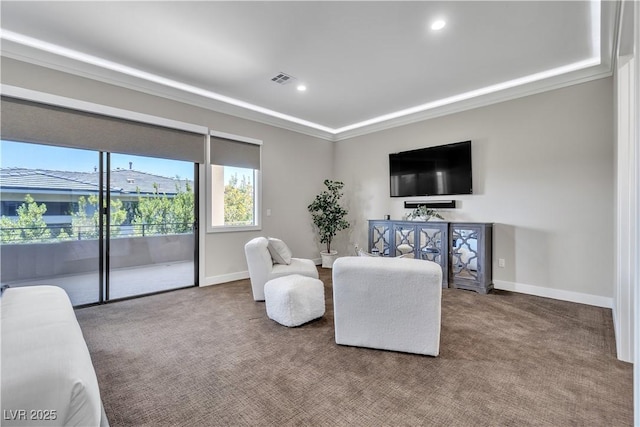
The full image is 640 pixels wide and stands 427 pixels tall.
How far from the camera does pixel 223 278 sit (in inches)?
177

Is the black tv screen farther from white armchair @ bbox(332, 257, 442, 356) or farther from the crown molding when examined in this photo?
white armchair @ bbox(332, 257, 442, 356)

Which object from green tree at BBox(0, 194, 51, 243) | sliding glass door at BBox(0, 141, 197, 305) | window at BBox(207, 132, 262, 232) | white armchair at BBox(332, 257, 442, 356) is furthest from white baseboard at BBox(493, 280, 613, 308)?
green tree at BBox(0, 194, 51, 243)

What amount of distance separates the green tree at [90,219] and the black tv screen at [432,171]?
4.19 metres

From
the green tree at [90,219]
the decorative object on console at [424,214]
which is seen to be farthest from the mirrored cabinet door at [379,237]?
the green tree at [90,219]

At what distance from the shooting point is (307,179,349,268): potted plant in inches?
220

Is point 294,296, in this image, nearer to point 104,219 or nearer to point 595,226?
point 104,219

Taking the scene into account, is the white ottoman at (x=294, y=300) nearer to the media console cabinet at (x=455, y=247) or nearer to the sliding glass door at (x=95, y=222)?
the media console cabinet at (x=455, y=247)

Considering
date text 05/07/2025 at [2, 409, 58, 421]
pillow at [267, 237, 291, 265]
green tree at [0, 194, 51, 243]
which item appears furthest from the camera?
pillow at [267, 237, 291, 265]

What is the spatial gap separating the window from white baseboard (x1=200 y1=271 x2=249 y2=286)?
72 centimetres

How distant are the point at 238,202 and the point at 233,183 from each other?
1.05ft

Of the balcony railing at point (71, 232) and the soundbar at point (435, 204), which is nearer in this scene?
the balcony railing at point (71, 232)

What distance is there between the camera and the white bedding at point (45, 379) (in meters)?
0.95

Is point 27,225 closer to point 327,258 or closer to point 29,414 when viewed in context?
point 29,414

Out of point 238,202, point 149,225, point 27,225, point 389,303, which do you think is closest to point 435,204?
point 389,303
